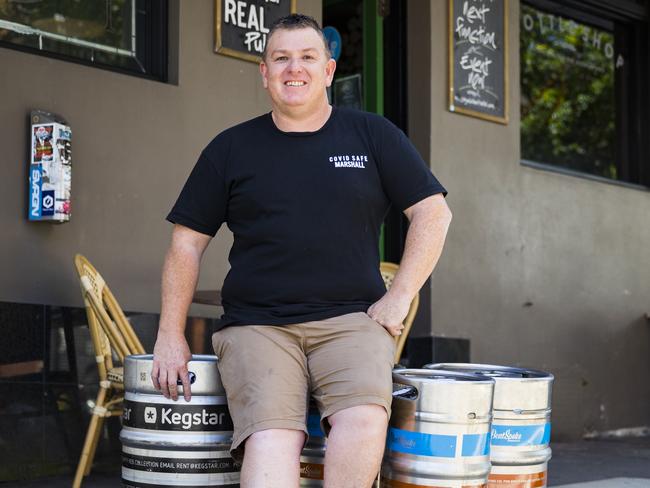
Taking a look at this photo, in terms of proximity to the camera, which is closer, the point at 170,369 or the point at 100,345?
the point at 170,369

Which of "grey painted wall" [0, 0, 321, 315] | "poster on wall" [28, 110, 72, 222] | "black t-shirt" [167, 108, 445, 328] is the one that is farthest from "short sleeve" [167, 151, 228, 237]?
"grey painted wall" [0, 0, 321, 315]

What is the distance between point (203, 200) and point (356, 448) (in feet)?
2.71

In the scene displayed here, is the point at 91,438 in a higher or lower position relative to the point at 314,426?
lower

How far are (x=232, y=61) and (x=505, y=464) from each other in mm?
3100

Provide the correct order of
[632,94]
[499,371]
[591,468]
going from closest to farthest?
1. [499,371]
2. [591,468]
3. [632,94]

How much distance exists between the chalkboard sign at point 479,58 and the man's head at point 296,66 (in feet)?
11.6

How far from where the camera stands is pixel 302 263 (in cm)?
280

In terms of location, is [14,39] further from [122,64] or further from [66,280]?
[66,280]

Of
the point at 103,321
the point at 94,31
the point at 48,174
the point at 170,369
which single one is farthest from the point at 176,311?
the point at 94,31

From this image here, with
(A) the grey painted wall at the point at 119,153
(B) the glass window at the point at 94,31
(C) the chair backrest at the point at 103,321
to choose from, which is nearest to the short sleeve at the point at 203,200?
(C) the chair backrest at the point at 103,321

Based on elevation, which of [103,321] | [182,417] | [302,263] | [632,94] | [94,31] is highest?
[632,94]

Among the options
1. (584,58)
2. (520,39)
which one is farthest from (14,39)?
(584,58)

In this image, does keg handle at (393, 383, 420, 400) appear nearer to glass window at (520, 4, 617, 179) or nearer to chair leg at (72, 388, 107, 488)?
chair leg at (72, 388, 107, 488)

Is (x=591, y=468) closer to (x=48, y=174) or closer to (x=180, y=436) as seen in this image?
(x=48, y=174)
